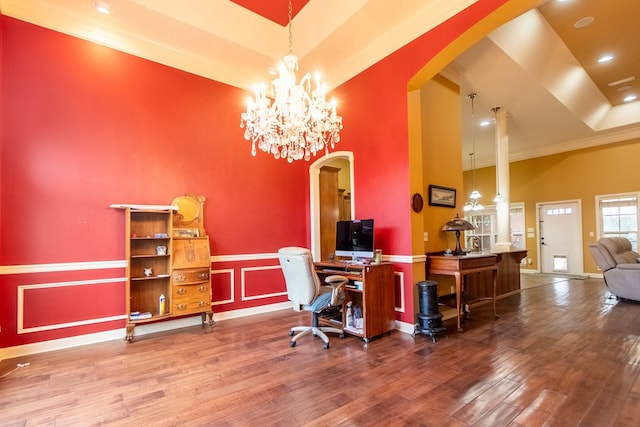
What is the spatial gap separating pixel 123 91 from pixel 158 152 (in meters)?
0.85

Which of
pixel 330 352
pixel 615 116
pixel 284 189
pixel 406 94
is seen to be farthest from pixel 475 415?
pixel 615 116

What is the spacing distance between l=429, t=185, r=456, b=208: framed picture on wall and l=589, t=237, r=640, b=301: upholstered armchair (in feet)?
10.4

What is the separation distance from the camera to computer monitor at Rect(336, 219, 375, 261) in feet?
12.5

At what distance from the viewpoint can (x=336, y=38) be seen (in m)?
4.13

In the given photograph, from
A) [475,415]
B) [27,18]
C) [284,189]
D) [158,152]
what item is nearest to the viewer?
[475,415]

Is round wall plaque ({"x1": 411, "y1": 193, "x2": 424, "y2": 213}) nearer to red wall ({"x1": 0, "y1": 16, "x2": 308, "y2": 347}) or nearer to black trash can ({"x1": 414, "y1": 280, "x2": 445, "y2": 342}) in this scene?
black trash can ({"x1": 414, "y1": 280, "x2": 445, "y2": 342})

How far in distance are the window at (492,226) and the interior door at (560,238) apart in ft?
1.70

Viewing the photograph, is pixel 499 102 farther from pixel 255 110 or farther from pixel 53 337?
pixel 53 337

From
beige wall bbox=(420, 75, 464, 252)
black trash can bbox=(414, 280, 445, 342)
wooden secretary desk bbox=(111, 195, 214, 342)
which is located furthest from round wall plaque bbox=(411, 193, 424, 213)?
wooden secretary desk bbox=(111, 195, 214, 342)

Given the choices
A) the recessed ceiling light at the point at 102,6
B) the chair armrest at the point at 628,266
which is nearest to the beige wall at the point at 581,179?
the chair armrest at the point at 628,266

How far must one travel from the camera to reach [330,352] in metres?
3.13

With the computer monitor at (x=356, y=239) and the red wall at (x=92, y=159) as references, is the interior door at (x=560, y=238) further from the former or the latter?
the red wall at (x=92, y=159)

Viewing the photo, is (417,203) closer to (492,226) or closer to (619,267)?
(619,267)

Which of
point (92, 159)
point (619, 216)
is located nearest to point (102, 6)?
point (92, 159)
